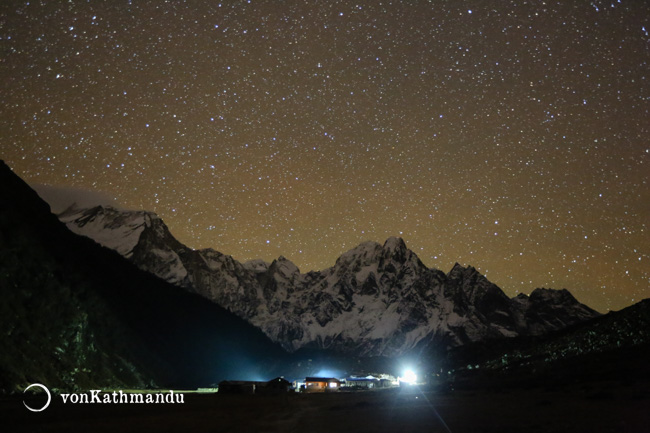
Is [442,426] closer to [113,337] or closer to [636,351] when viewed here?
[636,351]

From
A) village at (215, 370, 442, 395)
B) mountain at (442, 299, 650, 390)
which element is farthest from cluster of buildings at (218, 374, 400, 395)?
mountain at (442, 299, 650, 390)

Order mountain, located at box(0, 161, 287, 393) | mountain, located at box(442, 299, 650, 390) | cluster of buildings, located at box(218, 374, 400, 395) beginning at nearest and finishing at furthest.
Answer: mountain, located at box(442, 299, 650, 390) → mountain, located at box(0, 161, 287, 393) → cluster of buildings, located at box(218, 374, 400, 395)

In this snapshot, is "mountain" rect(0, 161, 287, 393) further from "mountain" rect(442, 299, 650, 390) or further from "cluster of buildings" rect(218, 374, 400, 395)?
"mountain" rect(442, 299, 650, 390)

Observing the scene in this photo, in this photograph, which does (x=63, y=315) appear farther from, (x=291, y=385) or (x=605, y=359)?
(x=605, y=359)

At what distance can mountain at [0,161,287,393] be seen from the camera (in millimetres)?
57312

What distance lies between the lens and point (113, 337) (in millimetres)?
91438

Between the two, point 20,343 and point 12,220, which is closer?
point 20,343

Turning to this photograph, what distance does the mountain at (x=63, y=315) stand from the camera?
188 feet

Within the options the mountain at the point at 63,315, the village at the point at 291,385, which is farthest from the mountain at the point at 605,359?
the mountain at the point at 63,315

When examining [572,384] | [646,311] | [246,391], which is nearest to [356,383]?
[246,391]

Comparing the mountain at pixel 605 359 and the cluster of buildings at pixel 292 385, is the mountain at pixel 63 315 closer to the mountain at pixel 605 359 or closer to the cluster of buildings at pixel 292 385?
the cluster of buildings at pixel 292 385

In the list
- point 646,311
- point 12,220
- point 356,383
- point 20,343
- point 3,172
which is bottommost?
point 356,383

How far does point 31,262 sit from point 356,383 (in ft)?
409

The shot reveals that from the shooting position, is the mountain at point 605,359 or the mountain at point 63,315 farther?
the mountain at point 63,315
